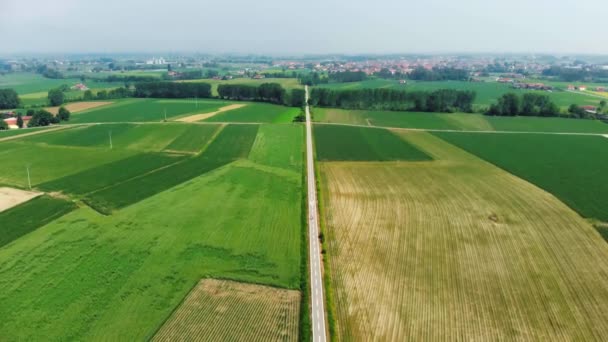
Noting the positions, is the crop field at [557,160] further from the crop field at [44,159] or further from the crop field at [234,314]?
the crop field at [44,159]

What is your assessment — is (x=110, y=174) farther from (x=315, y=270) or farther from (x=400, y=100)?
(x=400, y=100)

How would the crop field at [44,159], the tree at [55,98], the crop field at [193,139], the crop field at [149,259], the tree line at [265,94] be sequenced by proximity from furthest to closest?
the tree line at [265,94], the tree at [55,98], the crop field at [193,139], the crop field at [44,159], the crop field at [149,259]

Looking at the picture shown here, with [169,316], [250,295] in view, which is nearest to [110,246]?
[169,316]

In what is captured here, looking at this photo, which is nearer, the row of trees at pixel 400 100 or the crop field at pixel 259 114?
the crop field at pixel 259 114

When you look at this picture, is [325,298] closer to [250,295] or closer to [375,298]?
[375,298]

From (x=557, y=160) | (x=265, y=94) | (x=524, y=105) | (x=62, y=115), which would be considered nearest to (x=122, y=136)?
(x=62, y=115)

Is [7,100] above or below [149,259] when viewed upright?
above

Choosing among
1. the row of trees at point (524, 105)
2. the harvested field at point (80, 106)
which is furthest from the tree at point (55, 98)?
the row of trees at point (524, 105)

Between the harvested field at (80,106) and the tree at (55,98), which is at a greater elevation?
the tree at (55,98)
